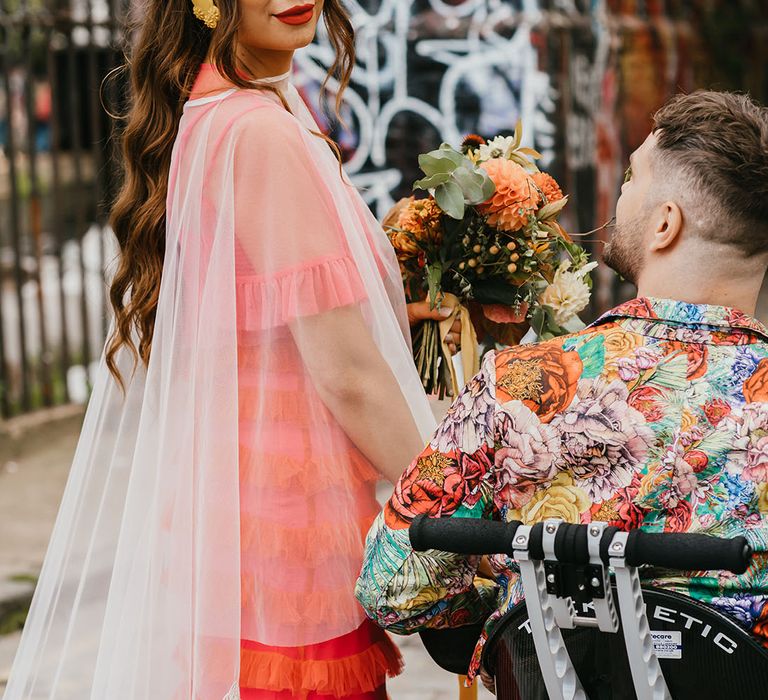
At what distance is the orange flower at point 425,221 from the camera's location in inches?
104

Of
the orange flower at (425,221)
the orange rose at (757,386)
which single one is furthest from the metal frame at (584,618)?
the orange flower at (425,221)

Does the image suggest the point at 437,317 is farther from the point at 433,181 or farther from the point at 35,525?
the point at 35,525

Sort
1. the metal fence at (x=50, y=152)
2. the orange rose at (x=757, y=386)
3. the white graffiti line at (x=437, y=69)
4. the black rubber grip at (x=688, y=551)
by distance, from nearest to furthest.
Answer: the black rubber grip at (x=688, y=551) < the orange rose at (x=757, y=386) < the metal fence at (x=50, y=152) < the white graffiti line at (x=437, y=69)

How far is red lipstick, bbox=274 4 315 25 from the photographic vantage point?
2402 millimetres

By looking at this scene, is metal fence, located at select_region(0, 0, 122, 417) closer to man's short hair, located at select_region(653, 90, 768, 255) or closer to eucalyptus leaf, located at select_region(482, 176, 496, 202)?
eucalyptus leaf, located at select_region(482, 176, 496, 202)

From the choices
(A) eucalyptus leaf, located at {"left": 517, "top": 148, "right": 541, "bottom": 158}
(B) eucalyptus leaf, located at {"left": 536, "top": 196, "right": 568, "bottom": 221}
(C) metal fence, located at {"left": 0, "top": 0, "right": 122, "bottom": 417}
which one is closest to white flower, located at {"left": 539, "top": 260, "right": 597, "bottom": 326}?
(B) eucalyptus leaf, located at {"left": 536, "top": 196, "right": 568, "bottom": 221}

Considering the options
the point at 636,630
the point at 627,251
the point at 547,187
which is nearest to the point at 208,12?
the point at 547,187

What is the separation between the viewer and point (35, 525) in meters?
6.45

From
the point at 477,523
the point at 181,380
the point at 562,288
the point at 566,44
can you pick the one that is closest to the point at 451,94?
the point at 566,44

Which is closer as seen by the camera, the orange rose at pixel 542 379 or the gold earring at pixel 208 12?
the orange rose at pixel 542 379

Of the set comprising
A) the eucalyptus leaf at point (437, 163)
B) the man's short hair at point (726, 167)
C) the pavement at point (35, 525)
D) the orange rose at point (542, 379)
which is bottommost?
the pavement at point (35, 525)

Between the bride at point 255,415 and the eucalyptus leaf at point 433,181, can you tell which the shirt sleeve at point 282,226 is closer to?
the bride at point 255,415

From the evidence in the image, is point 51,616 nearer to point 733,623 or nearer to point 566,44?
point 733,623

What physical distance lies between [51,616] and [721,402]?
145cm
